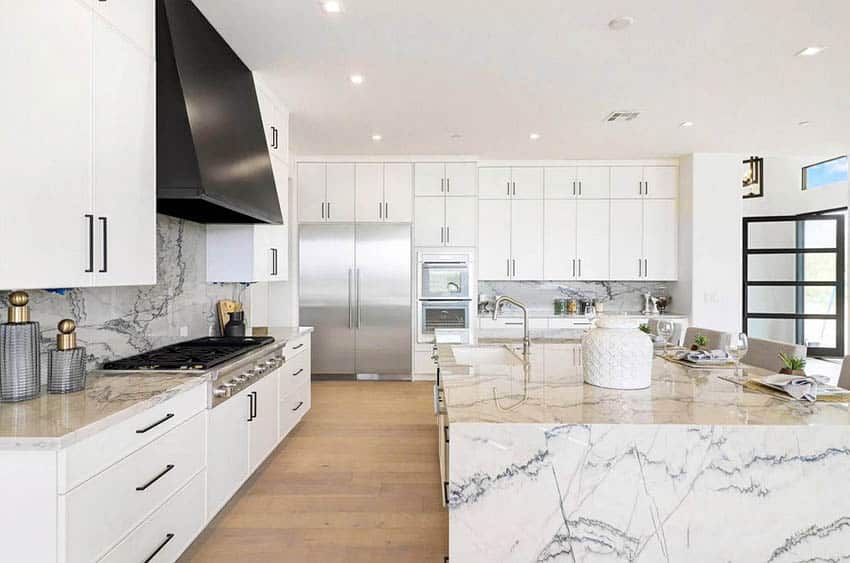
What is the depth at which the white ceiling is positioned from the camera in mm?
2609

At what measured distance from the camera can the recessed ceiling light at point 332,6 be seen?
2.50 meters

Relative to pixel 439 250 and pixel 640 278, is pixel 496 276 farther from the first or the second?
pixel 640 278

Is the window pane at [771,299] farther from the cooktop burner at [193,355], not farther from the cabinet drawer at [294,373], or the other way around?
the cooktop burner at [193,355]

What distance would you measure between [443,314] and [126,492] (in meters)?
4.32

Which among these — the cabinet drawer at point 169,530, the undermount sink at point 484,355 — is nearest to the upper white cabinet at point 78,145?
the cabinet drawer at point 169,530

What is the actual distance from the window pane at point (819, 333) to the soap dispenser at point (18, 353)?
8.71m

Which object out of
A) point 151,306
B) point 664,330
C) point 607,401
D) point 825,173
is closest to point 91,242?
point 151,306

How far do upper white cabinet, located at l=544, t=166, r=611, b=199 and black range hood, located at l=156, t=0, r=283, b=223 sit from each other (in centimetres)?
390

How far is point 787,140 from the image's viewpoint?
500cm

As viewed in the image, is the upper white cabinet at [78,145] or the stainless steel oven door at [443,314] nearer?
the upper white cabinet at [78,145]

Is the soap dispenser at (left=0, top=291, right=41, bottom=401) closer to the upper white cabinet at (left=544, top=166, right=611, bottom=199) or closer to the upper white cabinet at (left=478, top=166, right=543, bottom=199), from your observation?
the upper white cabinet at (left=478, top=166, right=543, bottom=199)

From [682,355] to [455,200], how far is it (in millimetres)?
3759

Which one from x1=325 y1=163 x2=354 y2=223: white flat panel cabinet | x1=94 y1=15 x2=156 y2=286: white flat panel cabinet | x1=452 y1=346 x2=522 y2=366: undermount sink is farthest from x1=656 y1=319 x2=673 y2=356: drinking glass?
x1=325 y1=163 x2=354 y2=223: white flat panel cabinet

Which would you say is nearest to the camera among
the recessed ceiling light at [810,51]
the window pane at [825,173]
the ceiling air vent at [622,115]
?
the recessed ceiling light at [810,51]
